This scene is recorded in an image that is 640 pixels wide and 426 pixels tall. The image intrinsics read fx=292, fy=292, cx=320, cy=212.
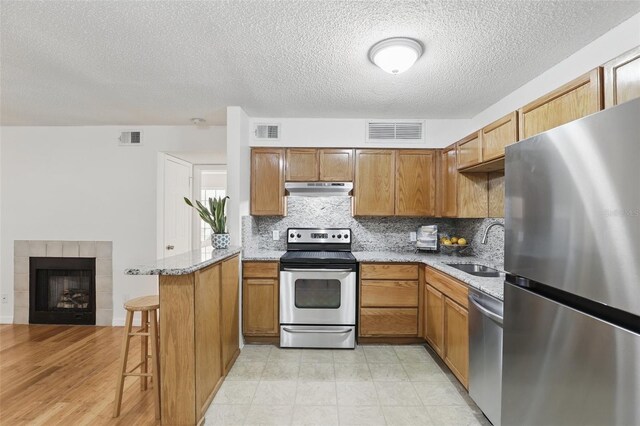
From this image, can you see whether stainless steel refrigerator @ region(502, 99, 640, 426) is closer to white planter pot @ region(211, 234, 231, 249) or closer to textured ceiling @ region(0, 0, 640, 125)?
textured ceiling @ region(0, 0, 640, 125)

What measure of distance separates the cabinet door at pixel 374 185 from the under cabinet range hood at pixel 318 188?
0.15 meters

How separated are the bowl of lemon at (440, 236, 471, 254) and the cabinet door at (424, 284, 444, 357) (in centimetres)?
63

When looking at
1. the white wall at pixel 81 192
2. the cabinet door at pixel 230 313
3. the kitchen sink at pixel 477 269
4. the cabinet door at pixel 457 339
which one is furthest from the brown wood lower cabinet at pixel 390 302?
the white wall at pixel 81 192

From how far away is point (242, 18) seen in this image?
1.64 m

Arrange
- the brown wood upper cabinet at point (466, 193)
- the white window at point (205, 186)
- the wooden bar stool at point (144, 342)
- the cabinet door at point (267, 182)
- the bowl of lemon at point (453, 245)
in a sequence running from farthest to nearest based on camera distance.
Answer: the white window at point (205, 186) → the cabinet door at point (267, 182) → the bowl of lemon at point (453, 245) → the brown wood upper cabinet at point (466, 193) → the wooden bar stool at point (144, 342)

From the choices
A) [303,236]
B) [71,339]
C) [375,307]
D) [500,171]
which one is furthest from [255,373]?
[500,171]

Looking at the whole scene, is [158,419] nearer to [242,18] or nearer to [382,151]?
[242,18]

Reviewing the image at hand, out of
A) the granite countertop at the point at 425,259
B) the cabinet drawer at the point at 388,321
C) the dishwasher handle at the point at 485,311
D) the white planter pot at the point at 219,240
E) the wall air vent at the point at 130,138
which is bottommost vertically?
the cabinet drawer at the point at 388,321

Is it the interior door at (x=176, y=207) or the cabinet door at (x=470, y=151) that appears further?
the interior door at (x=176, y=207)

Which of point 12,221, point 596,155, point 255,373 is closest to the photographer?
point 596,155

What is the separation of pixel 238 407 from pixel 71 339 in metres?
2.39

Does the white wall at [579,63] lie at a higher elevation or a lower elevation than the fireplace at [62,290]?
higher

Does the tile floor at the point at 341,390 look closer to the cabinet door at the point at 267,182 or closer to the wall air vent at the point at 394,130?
the cabinet door at the point at 267,182

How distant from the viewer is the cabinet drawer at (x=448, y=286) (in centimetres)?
213
